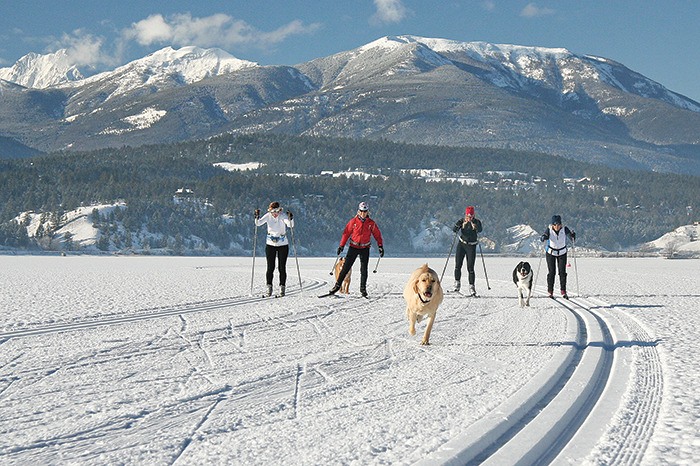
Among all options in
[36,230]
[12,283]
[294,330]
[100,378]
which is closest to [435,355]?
[294,330]

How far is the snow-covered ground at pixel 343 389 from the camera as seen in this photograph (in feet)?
14.3

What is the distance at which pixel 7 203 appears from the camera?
102500 millimetres

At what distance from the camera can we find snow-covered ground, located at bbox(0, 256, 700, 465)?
4.37 meters

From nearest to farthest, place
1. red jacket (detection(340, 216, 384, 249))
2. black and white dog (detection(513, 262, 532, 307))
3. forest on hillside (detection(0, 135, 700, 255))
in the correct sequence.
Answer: black and white dog (detection(513, 262, 532, 307)) < red jacket (detection(340, 216, 384, 249)) < forest on hillside (detection(0, 135, 700, 255))

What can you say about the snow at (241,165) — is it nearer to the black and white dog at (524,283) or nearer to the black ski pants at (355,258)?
the black ski pants at (355,258)

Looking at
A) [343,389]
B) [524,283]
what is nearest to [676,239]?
[524,283]

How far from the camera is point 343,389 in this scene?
19.5 feet

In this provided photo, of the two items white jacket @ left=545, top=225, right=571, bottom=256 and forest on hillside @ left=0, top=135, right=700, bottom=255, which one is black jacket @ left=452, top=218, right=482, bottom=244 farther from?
forest on hillside @ left=0, top=135, right=700, bottom=255

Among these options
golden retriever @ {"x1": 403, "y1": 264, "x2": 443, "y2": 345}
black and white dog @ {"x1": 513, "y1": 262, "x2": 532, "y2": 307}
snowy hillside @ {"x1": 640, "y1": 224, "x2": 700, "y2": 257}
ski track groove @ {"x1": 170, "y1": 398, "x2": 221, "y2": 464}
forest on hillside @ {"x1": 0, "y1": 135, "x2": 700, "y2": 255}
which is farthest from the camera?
snowy hillside @ {"x1": 640, "y1": 224, "x2": 700, "y2": 257}

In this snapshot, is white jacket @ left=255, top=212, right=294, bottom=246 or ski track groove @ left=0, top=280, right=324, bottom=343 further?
white jacket @ left=255, top=212, right=294, bottom=246

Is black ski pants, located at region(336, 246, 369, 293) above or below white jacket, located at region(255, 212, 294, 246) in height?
below

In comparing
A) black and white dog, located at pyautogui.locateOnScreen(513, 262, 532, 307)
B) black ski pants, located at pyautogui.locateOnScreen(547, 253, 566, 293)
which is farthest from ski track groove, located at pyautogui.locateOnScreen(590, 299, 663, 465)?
black ski pants, located at pyautogui.locateOnScreen(547, 253, 566, 293)

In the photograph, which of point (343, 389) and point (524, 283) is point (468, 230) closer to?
point (524, 283)

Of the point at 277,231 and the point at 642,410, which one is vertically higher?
the point at 277,231
